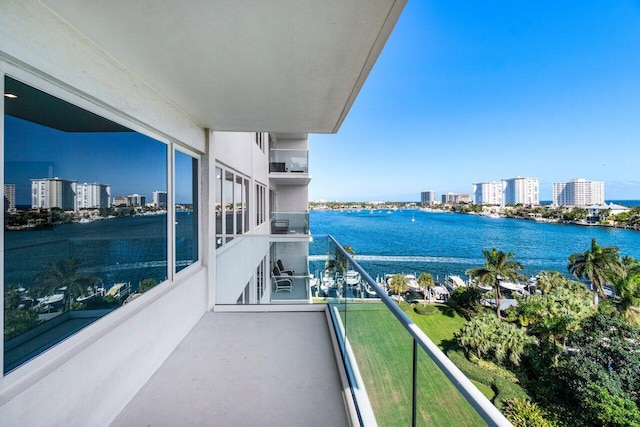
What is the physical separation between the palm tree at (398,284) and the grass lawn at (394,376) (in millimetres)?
25631

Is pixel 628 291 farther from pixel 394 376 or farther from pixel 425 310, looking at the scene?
pixel 394 376

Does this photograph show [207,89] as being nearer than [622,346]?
Yes

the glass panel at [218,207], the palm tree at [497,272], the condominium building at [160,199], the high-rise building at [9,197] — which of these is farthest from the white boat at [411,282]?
the high-rise building at [9,197]

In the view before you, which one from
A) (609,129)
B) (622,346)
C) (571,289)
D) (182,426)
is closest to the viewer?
(182,426)

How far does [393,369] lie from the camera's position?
1549 millimetres

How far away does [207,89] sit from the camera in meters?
2.74

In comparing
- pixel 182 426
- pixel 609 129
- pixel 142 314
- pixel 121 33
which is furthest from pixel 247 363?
pixel 609 129

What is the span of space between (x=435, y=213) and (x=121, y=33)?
81.3 m

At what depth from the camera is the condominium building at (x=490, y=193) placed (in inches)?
2581

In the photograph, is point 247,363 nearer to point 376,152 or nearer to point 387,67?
point 387,67

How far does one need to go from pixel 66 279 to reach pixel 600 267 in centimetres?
3534

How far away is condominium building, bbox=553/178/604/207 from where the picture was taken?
5316 centimetres

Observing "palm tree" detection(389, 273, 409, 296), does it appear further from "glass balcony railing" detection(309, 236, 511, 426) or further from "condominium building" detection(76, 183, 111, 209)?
"condominium building" detection(76, 183, 111, 209)

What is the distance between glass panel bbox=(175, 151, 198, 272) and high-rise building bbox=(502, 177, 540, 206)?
73.0 m
